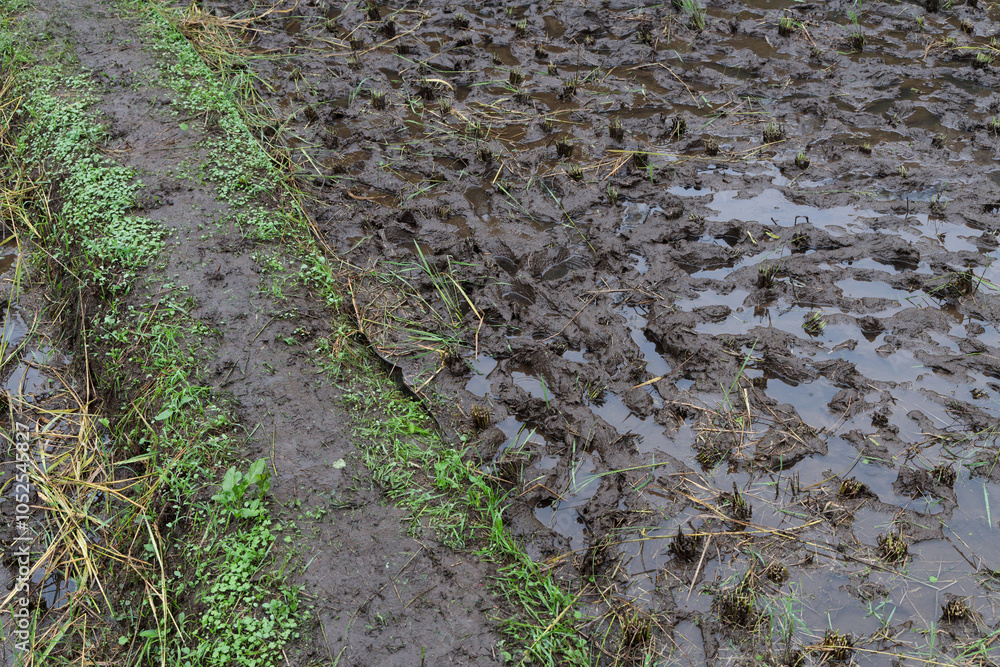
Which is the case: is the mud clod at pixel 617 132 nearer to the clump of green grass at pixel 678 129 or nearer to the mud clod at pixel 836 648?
the clump of green grass at pixel 678 129

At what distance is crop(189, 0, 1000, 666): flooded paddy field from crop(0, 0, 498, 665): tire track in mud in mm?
483

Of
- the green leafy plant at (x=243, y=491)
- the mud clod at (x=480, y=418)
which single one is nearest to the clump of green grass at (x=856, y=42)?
the mud clod at (x=480, y=418)

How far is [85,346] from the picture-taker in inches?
142

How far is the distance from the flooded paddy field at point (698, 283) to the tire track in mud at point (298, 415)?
48cm

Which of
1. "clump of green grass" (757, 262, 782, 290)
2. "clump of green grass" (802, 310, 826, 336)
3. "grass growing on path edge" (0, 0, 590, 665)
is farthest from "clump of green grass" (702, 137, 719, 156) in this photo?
"grass growing on path edge" (0, 0, 590, 665)

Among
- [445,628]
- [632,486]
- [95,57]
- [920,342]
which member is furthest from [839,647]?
[95,57]

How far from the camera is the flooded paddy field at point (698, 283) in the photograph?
9.41 feet

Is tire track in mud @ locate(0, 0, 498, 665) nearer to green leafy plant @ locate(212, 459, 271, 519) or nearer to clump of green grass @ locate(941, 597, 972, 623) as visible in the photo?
green leafy plant @ locate(212, 459, 271, 519)

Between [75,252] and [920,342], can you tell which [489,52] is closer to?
[75,252]

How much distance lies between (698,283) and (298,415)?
240 centimetres

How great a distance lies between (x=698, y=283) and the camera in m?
4.08

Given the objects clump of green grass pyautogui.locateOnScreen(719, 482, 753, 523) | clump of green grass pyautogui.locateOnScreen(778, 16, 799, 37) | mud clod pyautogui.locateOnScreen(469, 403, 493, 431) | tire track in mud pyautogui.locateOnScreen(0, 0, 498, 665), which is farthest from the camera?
clump of green grass pyautogui.locateOnScreen(778, 16, 799, 37)

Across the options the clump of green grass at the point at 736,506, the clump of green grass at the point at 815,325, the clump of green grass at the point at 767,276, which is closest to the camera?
the clump of green grass at the point at 736,506

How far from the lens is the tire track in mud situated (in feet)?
8.38
